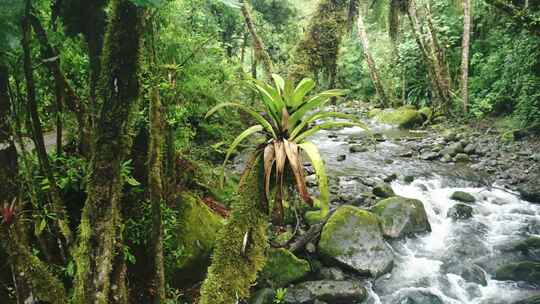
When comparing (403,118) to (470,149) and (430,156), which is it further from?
(430,156)

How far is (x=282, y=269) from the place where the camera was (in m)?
4.31

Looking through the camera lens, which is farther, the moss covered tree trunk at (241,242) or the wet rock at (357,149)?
the wet rock at (357,149)

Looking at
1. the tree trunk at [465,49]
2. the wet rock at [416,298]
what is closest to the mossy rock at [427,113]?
the tree trunk at [465,49]

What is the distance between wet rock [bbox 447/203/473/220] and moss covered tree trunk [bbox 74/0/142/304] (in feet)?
20.3

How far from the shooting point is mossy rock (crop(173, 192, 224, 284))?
3518mm

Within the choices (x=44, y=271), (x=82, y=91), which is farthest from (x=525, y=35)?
(x=44, y=271)

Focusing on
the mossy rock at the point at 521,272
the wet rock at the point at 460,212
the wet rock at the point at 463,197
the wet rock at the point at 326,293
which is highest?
the wet rock at the point at 463,197

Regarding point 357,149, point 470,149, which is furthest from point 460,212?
point 357,149

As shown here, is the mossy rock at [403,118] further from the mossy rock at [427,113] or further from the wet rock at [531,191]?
the wet rock at [531,191]

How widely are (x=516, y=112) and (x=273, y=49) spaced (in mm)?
9341

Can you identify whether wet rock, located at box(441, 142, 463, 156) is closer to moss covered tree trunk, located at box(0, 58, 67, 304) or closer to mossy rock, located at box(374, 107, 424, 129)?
mossy rock, located at box(374, 107, 424, 129)

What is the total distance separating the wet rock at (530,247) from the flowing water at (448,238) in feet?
0.51

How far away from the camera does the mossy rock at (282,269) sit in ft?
13.8

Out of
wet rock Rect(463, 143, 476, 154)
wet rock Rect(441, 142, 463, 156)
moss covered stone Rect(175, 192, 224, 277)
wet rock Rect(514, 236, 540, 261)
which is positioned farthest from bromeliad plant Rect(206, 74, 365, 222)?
wet rock Rect(463, 143, 476, 154)
